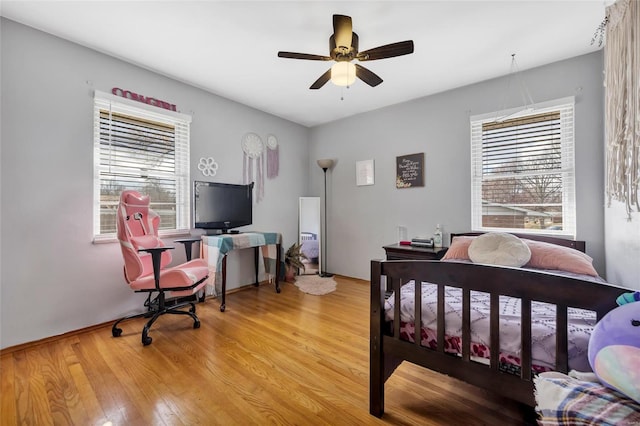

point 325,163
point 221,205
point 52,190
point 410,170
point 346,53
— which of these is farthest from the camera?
point 325,163

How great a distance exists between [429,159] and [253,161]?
246 centimetres

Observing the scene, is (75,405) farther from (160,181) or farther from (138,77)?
(138,77)

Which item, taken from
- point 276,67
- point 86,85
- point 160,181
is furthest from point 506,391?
point 86,85

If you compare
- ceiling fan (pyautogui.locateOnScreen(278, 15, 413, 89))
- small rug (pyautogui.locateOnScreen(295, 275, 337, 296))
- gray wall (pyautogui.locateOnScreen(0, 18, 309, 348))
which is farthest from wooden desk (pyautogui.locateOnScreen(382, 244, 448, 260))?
gray wall (pyautogui.locateOnScreen(0, 18, 309, 348))

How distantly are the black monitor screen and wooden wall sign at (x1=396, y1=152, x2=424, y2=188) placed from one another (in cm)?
209

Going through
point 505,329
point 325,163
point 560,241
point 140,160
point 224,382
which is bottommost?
Answer: point 224,382

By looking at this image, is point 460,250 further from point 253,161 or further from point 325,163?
point 253,161

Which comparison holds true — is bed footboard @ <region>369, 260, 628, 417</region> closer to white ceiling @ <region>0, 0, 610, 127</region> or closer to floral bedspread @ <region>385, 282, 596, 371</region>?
floral bedspread @ <region>385, 282, 596, 371</region>

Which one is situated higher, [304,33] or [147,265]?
[304,33]

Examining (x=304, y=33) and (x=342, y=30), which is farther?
(x=304, y=33)

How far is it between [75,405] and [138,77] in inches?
113

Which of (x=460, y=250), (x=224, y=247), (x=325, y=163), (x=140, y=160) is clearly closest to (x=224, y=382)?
(x=224, y=247)

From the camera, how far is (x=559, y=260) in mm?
2086

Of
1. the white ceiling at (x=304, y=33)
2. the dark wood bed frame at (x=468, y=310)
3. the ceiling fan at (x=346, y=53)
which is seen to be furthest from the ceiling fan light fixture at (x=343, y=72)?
the dark wood bed frame at (x=468, y=310)
